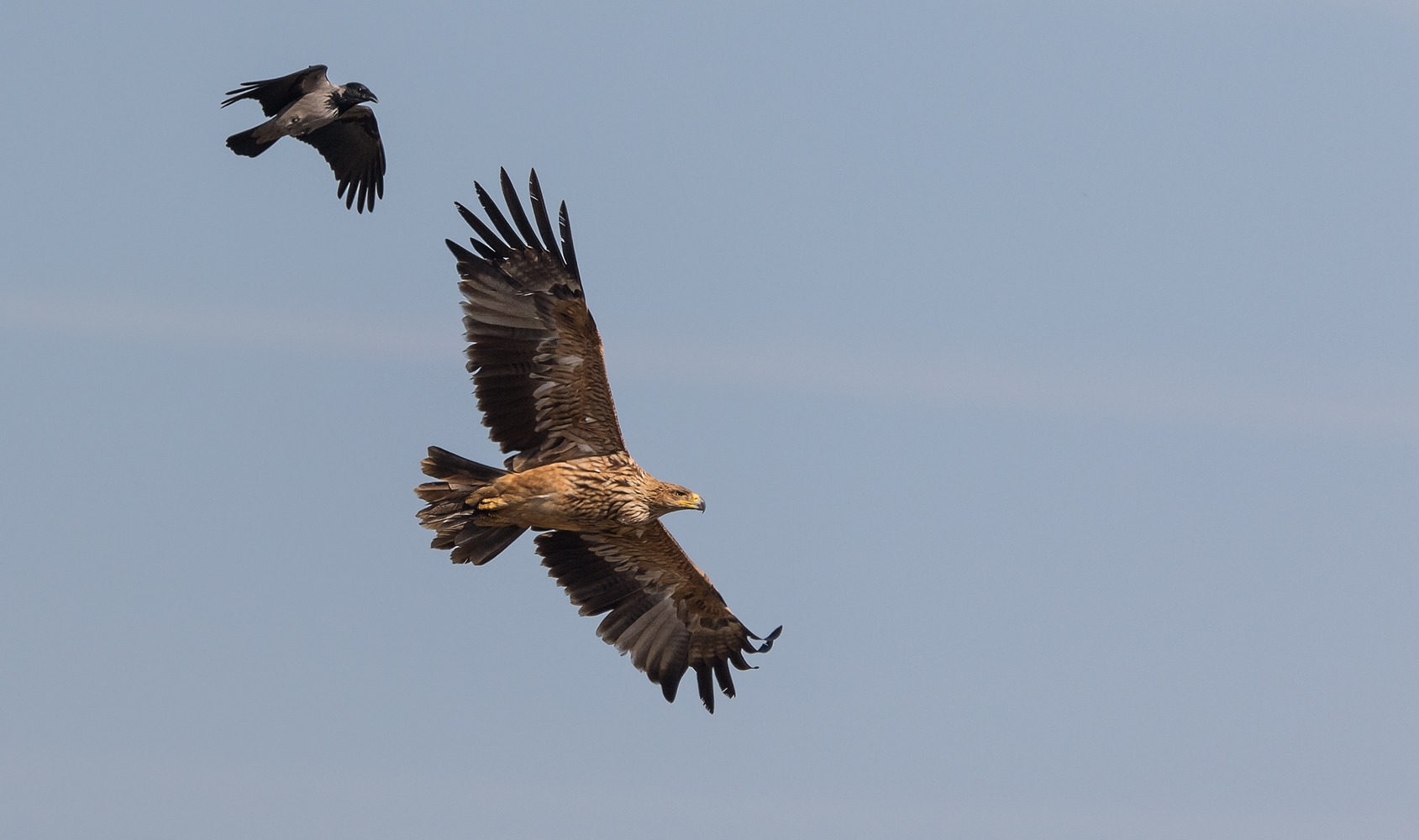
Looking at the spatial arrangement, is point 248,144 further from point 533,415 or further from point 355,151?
point 533,415

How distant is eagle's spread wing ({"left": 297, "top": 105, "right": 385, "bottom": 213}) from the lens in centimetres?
2116

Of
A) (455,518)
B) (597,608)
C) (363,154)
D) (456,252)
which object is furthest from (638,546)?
(363,154)

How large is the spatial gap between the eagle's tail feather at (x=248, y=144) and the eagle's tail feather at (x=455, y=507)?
5.99 meters

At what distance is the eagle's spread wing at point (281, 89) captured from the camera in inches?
782

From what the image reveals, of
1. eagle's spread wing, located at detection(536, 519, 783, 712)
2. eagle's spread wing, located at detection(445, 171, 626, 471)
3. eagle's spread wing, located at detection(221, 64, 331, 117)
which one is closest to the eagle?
eagle's spread wing, located at detection(445, 171, 626, 471)

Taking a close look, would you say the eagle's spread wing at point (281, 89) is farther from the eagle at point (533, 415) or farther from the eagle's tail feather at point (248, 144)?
the eagle at point (533, 415)

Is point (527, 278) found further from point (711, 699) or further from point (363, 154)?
point (363, 154)

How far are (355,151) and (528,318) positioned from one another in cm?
642

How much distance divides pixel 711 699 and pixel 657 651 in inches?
29.5

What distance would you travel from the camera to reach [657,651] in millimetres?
17844

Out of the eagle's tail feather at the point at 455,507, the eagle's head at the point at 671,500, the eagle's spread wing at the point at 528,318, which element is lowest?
the eagle's tail feather at the point at 455,507

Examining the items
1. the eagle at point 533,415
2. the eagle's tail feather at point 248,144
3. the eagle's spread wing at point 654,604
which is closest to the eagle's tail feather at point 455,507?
the eagle at point 533,415

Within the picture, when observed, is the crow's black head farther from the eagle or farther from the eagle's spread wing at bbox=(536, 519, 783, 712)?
the eagle's spread wing at bbox=(536, 519, 783, 712)

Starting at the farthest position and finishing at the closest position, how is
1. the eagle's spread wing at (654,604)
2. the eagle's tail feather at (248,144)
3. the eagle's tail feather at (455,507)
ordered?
the eagle's tail feather at (248,144) < the eagle's spread wing at (654,604) < the eagle's tail feather at (455,507)
